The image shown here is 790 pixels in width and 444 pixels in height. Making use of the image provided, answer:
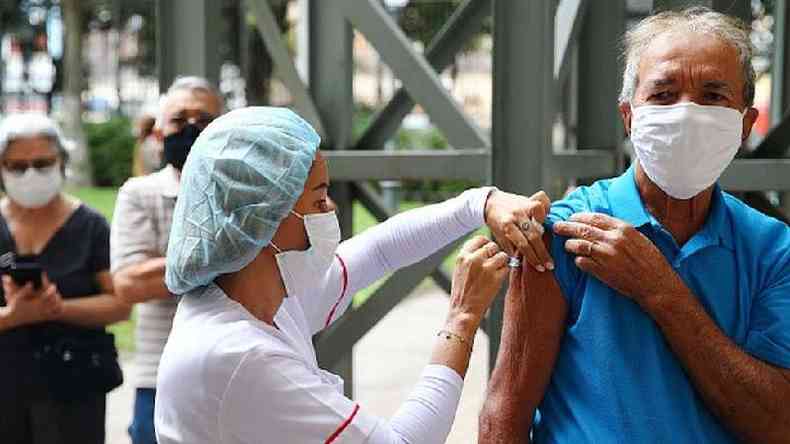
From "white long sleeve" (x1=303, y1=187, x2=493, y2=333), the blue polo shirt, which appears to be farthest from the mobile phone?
the blue polo shirt

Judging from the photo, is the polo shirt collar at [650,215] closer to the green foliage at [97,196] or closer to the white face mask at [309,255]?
the white face mask at [309,255]

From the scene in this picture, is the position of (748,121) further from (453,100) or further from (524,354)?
(453,100)

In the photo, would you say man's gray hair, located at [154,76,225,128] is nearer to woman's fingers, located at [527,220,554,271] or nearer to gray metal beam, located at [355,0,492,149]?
gray metal beam, located at [355,0,492,149]

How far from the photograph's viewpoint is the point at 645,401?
1.78 metres

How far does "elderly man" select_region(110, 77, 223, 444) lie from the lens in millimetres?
3076

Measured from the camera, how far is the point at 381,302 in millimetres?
3709

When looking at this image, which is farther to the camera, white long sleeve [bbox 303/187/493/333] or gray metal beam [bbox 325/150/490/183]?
gray metal beam [bbox 325/150/490/183]

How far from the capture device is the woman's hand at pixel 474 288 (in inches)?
76.0

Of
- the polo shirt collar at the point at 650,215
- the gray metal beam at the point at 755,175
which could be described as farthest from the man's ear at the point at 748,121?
the gray metal beam at the point at 755,175

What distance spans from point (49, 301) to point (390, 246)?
1.45 meters

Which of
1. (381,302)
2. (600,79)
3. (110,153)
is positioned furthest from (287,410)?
(110,153)

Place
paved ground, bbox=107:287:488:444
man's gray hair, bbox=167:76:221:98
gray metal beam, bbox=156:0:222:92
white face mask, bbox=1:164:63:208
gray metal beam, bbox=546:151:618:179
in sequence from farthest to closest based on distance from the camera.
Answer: paved ground, bbox=107:287:488:444, gray metal beam, bbox=546:151:618:179, gray metal beam, bbox=156:0:222:92, white face mask, bbox=1:164:63:208, man's gray hair, bbox=167:76:221:98

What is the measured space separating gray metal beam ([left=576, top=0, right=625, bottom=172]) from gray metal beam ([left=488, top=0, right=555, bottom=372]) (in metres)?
1.57

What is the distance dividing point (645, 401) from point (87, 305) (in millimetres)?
2142
